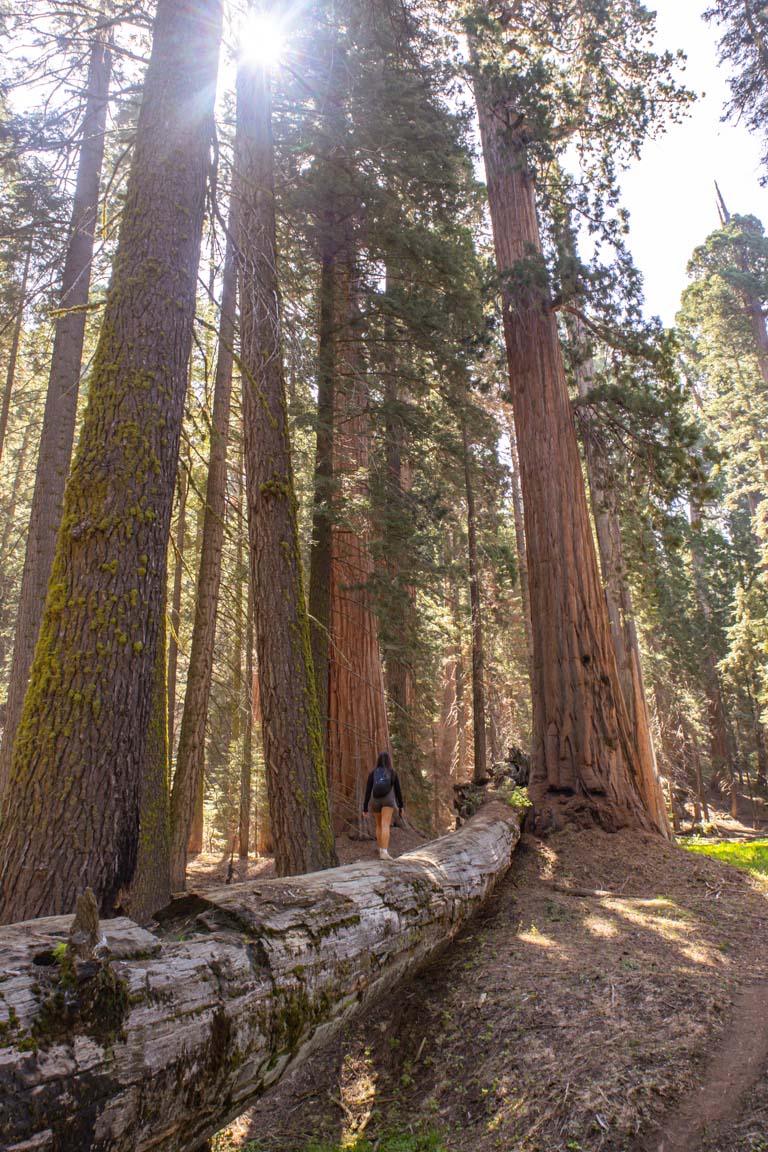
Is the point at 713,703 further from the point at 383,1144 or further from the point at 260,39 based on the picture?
the point at 383,1144

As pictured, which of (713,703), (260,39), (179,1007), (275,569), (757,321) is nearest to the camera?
(179,1007)

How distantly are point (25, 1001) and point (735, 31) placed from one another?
67.1 ft

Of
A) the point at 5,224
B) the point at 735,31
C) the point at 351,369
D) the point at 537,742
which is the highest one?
the point at 735,31

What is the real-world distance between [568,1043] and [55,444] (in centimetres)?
940

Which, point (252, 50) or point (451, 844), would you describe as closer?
point (451, 844)

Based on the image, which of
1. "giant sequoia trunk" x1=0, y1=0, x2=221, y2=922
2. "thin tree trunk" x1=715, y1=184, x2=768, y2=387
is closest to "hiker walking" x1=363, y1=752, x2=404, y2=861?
"giant sequoia trunk" x1=0, y1=0, x2=221, y2=922

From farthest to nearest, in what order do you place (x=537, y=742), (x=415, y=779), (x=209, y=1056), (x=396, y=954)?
(x=415, y=779), (x=537, y=742), (x=396, y=954), (x=209, y=1056)

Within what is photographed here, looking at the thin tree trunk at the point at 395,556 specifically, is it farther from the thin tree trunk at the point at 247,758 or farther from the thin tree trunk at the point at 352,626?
the thin tree trunk at the point at 247,758

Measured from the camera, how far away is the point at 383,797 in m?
9.88

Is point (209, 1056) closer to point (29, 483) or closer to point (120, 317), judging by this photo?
point (120, 317)

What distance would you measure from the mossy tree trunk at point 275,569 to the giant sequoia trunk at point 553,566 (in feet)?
12.0

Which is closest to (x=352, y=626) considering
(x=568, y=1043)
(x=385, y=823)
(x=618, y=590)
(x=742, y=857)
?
(x=385, y=823)

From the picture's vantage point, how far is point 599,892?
657cm

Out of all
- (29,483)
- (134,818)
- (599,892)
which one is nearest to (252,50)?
(134,818)
